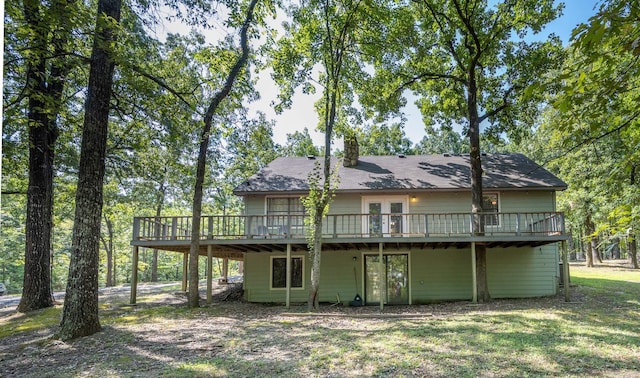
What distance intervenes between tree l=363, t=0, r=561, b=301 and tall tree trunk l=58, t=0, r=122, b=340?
8964 mm

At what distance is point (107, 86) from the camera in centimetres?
779

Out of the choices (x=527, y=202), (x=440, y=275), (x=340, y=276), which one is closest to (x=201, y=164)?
(x=340, y=276)

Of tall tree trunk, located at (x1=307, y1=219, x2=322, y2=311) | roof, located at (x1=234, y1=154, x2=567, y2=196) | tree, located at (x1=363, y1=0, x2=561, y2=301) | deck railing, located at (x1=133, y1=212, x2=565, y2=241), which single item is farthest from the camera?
roof, located at (x1=234, y1=154, x2=567, y2=196)

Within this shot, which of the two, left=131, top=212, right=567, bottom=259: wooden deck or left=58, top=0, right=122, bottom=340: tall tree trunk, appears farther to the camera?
left=131, top=212, right=567, bottom=259: wooden deck

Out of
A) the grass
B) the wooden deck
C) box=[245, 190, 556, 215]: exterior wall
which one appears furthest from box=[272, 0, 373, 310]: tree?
the grass

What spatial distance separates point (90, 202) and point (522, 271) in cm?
1362

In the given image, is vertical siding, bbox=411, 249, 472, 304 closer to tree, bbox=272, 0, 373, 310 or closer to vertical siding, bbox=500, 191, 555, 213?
vertical siding, bbox=500, 191, 555, 213

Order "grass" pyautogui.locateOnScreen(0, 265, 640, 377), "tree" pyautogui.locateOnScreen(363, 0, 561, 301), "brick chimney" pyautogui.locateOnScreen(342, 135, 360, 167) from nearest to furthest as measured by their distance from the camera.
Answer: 1. "grass" pyautogui.locateOnScreen(0, 265, 640, 377)
2. "tree" pyautogui.locateOnScreen(363, 0, 561, 301)
3. "brick chimney" pyautogui.locateOnScreen(342, 135, 360, 167)

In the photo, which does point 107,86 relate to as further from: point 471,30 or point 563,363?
point 471,30

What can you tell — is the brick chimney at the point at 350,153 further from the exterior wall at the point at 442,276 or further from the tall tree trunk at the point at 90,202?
the tall tree trunk at the point at 90,202

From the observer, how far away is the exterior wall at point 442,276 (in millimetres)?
13711

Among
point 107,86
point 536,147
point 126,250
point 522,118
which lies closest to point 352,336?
point 107,86

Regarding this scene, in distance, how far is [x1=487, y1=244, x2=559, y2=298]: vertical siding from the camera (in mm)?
13625

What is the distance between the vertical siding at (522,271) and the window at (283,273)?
687 centimetres
